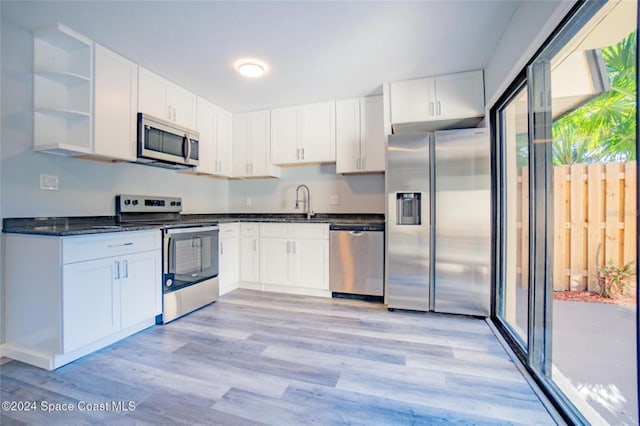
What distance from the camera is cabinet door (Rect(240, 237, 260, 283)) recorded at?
351cm

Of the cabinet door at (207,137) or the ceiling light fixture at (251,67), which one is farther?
the cabinet door at (207,137)

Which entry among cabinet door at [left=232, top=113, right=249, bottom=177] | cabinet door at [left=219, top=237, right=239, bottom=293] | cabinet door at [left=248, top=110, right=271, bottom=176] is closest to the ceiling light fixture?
cabinet door at [left=248, top=110, right=271, bottom=176]

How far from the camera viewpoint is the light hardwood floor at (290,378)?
55.3 inches

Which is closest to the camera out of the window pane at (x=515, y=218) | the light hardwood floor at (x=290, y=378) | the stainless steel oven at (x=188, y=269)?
the light hardwood floor at (x=290, y=378)

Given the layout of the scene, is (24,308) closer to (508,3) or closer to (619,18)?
(619,18)

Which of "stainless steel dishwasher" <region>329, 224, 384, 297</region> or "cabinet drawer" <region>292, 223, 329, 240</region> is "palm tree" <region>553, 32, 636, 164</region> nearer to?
"stainless steel dishwasher" <region>329, 224, 384, 297</region>

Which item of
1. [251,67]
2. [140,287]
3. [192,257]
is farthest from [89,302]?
[251,67]

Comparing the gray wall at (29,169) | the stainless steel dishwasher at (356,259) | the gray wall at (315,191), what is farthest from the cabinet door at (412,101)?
the gray wall at (29,169)

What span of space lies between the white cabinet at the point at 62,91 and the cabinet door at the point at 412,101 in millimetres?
2737

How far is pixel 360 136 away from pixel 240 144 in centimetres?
167

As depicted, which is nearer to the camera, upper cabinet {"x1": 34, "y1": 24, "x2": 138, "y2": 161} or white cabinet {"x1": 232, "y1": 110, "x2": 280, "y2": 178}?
upper cabinet {"x1": 34, "y1": 24, "x2": 138, "y2": 161}

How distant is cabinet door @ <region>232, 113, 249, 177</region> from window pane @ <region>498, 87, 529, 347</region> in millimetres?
2982

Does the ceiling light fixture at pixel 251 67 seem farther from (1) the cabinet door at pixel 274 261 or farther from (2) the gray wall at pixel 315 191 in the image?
(1) the cabinet door at pixel 274 261

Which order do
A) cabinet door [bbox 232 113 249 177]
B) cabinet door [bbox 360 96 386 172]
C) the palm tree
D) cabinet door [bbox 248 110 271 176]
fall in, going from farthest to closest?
cabinet door [bbox 232 113 249 177]
cabinet door [bbox 248 110 271 176]
cabinet door [bbox 360 96 386 172]
the palm tree
